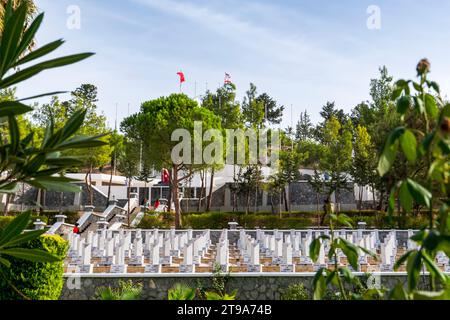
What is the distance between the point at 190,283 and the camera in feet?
32.9

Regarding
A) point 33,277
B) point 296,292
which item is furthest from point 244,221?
point 33,277

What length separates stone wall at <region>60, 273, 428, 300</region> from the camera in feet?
32.9

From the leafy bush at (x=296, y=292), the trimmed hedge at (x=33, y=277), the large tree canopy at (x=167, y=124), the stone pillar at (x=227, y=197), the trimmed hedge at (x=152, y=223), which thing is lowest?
the leafy bush at (x=296, y=292)

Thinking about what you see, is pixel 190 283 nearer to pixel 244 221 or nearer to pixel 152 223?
pixel 152 223

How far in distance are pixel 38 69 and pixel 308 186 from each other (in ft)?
131

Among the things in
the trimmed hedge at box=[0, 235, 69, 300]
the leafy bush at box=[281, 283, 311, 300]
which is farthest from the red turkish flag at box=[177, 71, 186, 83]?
the trimmed hedge at box=[0, 235, 69, 300]

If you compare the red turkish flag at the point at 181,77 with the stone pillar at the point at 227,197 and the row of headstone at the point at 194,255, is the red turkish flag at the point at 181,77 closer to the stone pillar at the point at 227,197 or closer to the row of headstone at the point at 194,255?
the stone pillar at the point at 227,197

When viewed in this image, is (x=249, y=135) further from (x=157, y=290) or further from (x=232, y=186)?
(x=157, y=290)

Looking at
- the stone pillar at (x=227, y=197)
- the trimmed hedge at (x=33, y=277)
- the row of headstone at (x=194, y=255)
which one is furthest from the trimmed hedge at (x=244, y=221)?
the trimmed hedge at (x=33, y=277)

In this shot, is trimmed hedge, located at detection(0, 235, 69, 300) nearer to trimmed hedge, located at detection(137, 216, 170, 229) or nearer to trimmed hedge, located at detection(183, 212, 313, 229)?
trimmed hedge, located at detection(137, 216, 170, 229)

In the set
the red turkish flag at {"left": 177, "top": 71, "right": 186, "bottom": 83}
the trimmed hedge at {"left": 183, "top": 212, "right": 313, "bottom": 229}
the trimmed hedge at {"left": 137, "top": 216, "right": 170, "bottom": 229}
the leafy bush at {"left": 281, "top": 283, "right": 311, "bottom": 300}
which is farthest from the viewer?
the red turkish flag at {"left": 177, "top": 71, "right": 186, "bottom": 83}

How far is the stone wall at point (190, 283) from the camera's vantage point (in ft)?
32.9

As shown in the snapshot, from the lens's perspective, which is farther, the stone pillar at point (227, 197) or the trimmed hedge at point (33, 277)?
the stone pillar at point (227, 197)
